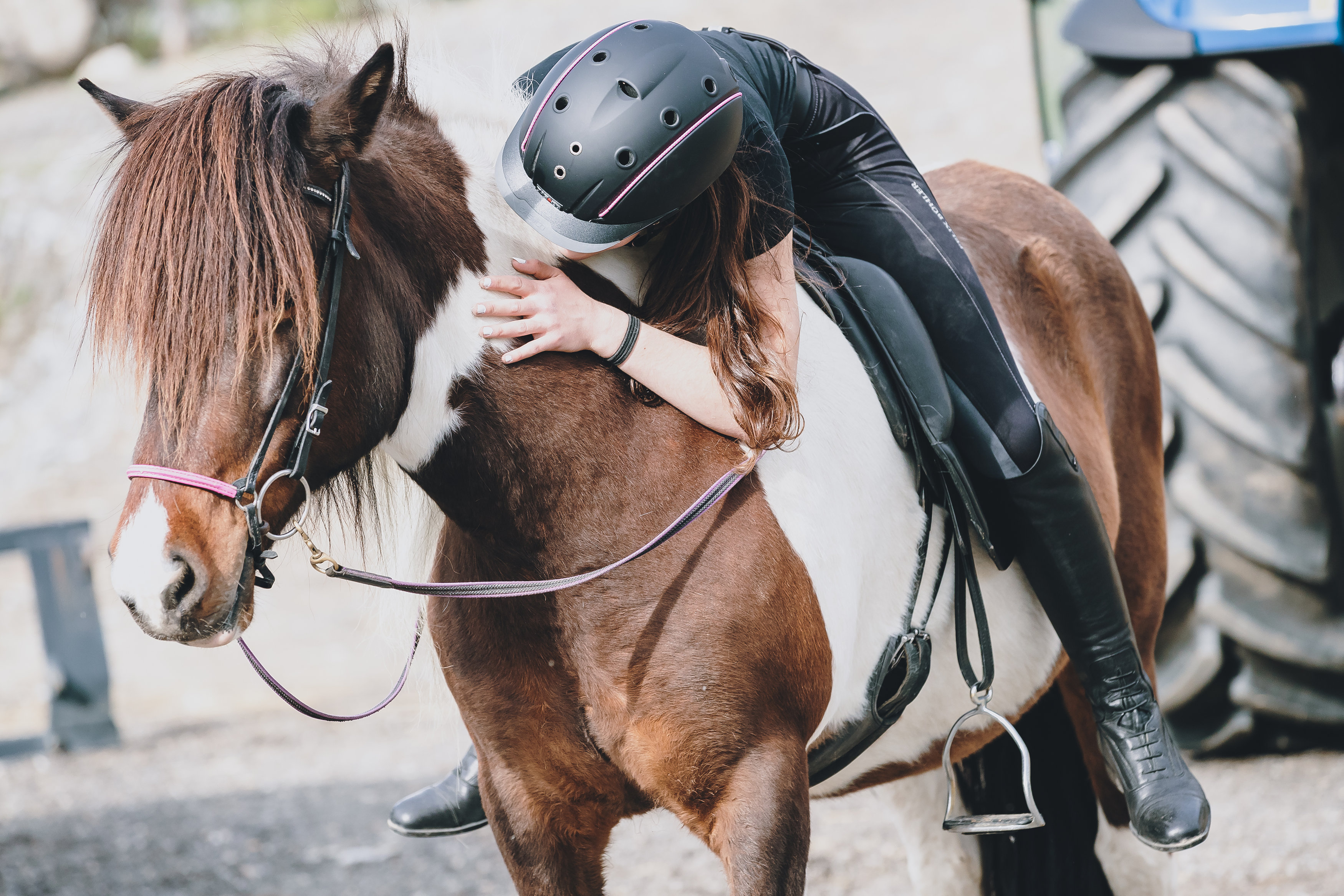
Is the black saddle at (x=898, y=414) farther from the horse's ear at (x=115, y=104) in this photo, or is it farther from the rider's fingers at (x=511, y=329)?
the horse's ear at (x=115, y=104)

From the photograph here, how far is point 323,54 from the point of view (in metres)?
1.95

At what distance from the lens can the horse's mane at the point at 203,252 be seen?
4.99ft

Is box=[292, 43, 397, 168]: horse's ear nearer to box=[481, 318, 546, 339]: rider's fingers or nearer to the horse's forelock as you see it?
the horse's forelock

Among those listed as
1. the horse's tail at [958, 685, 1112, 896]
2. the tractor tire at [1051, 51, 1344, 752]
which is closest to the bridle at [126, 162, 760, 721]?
the horse's tail at [958, 685, 1112, 896]

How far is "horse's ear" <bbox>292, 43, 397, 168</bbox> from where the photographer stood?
1.63 m

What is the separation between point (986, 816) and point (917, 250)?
1144 millimetres

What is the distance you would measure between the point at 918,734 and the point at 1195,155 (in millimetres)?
2009

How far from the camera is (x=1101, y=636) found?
8.25ft

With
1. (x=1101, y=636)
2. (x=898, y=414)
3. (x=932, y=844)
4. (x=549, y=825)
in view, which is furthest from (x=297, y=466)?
(x=932, y=844)

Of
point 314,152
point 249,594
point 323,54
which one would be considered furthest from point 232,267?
point 323,54

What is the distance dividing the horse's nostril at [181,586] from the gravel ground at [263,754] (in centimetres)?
32

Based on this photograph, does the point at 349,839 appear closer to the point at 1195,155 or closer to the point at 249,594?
the point at 249,594

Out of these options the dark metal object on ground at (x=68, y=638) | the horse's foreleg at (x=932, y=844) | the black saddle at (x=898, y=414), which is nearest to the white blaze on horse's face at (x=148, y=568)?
the black saddle at (x=898, y=414)

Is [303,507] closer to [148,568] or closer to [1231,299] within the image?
[148,568]
